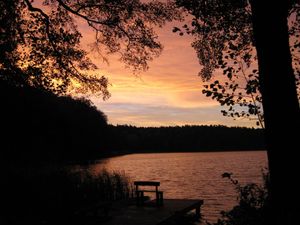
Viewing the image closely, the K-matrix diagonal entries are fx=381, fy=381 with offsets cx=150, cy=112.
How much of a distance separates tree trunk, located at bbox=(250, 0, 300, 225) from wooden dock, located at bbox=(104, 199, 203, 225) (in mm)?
10084

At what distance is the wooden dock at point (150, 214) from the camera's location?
15.5 metres

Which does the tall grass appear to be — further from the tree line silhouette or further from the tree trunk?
the tree trunk

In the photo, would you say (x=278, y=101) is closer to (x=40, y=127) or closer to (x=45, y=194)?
(x=45, y=194)

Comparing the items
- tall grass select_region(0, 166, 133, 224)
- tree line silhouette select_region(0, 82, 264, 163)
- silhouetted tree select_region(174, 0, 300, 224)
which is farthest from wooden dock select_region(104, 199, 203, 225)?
silhouetted tree select_region(174, 0, 300, 224)

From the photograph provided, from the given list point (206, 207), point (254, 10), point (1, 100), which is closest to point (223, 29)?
point (254, 10)

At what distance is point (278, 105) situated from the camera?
5.86 m

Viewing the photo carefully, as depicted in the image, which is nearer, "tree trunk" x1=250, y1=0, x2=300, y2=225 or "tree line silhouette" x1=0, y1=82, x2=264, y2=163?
"tree trunk" x1=250, y1=0, x2=300, y2=225

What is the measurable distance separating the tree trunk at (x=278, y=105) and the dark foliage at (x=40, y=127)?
605 inches

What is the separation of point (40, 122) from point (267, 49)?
189 feet

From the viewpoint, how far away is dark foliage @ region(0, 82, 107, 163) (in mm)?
40469

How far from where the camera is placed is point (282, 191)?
19.1 feet

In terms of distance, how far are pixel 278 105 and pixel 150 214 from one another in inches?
493

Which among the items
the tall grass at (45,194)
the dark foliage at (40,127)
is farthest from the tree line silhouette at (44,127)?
the tall grass at (45,194)

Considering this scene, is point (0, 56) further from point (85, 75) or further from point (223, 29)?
point (223, 29)
